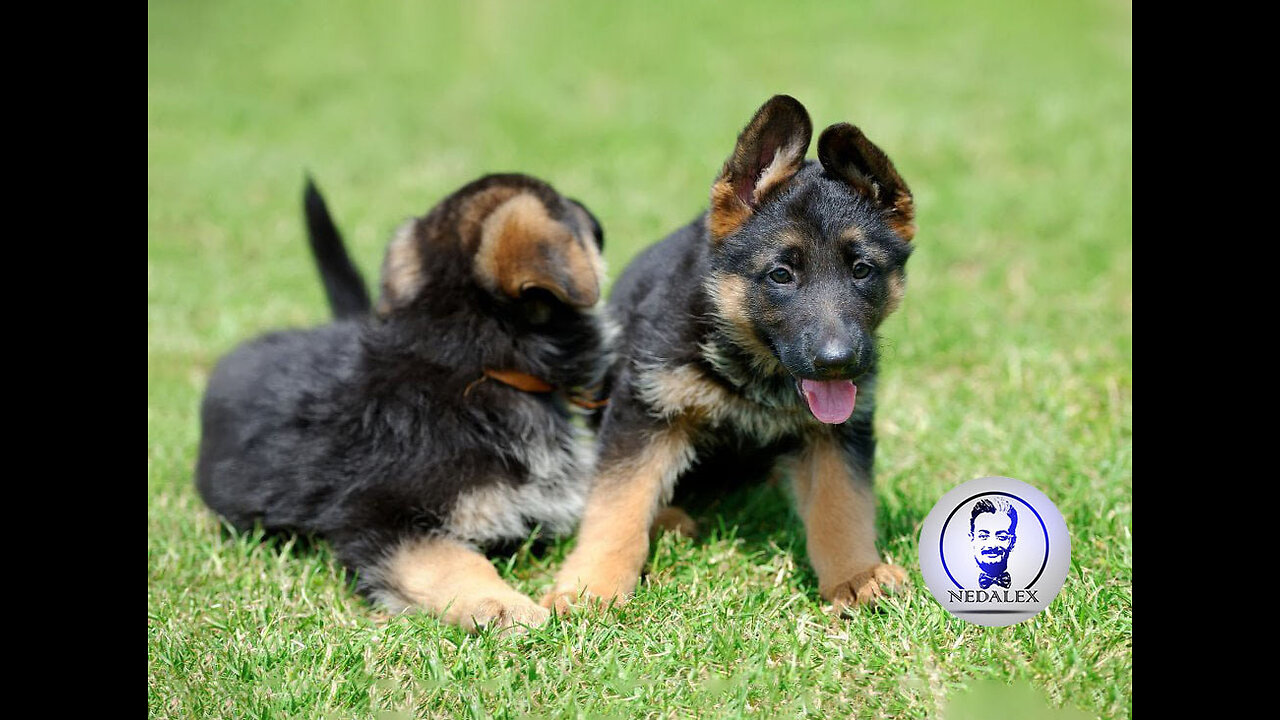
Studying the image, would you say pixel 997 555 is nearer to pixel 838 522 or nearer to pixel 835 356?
pixel 838 522

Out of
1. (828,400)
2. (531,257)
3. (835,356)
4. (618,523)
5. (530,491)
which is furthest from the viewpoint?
(530,491)

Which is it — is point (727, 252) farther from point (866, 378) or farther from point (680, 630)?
point (680, 630)

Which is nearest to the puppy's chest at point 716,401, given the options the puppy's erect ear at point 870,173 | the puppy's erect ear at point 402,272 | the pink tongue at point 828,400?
the pink tongue at point 828,400

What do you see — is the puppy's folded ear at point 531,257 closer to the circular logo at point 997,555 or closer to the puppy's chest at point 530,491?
the puppy's chest at point 530,491

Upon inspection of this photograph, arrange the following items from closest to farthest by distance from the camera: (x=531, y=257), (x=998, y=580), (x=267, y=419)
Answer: (x=998, y=580) → (x=531, y=257) → (x=267, y=419)

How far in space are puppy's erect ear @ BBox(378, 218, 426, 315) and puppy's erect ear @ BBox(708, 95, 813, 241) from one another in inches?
54.7

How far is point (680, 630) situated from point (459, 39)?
1320 centimetres

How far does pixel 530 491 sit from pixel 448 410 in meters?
0.46

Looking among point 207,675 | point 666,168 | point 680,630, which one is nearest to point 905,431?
point 680,630

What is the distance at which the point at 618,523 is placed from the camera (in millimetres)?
4062

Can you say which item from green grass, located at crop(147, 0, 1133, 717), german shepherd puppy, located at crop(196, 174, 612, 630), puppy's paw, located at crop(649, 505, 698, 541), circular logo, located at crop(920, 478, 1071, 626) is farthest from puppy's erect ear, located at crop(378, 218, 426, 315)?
circular logo, located at crop(920, 478, 1071, 626)

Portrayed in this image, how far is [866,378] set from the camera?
425 cm

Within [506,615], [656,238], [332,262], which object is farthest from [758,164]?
[656,238]

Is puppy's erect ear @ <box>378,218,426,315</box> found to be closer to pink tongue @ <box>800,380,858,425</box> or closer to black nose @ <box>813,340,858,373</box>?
pink tongue @ <box>800,380,858,425</box>
